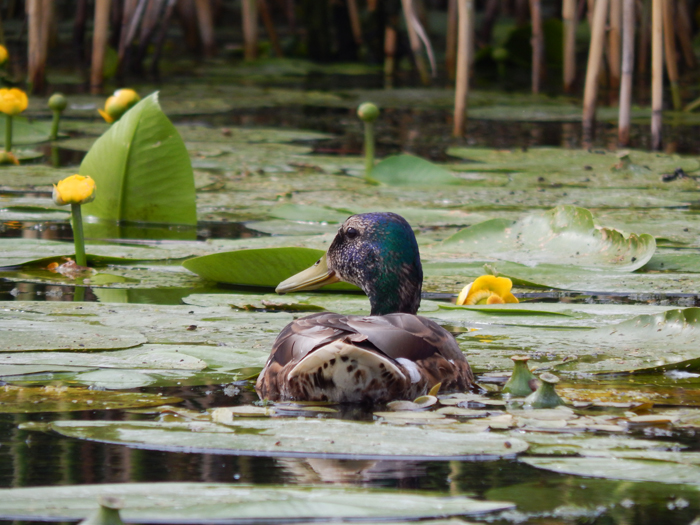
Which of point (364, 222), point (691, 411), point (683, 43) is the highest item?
point (683, 43)

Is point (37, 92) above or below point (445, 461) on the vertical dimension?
above

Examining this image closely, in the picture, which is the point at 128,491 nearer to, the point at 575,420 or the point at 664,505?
the point at 664,505

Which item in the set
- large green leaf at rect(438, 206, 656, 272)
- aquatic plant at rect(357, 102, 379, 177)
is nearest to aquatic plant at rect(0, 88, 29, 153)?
Answer: aquatic plant at rect(357, 102, 379, 177)

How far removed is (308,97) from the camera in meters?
8.45

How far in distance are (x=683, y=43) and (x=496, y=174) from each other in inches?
221

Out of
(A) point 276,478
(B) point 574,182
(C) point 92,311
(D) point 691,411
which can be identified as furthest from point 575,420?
(B) point 574,182

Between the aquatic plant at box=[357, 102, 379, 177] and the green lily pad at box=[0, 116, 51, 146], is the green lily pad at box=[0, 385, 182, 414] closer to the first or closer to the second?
the aquatic plant at box=[357, 102, 379, 177]

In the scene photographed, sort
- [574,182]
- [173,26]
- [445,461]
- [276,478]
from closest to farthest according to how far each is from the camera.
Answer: [276,478], [445,461], [574,182], [173,26]

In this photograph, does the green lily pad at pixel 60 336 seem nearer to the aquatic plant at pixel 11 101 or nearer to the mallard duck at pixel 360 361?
the mallard duck at pixel 360 361

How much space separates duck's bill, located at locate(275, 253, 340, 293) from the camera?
9.34 feet

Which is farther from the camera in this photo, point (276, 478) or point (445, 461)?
point (445, 461)

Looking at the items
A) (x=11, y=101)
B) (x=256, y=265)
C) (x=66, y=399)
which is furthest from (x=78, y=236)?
(x=11, y=101)

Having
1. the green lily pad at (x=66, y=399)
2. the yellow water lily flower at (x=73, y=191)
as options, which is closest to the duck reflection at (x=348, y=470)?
the green lily pad at (x=66, y=399)

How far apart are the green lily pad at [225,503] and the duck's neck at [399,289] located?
45.9 inches
